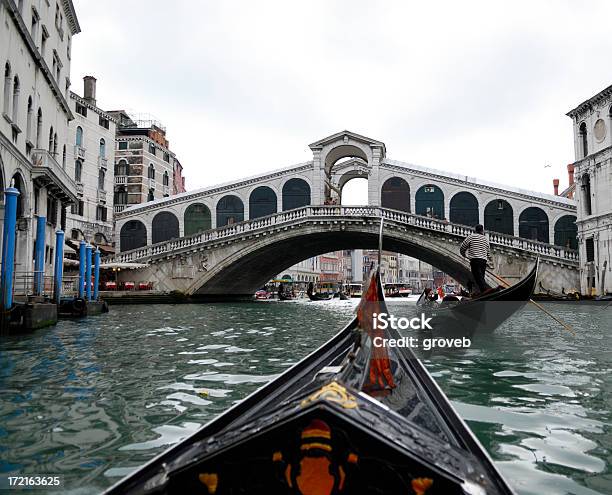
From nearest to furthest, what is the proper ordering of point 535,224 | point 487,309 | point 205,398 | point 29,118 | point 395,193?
1. point 205,398
2. point 487,309
3. point 29,118
4. point 535,224
5. point 395,193

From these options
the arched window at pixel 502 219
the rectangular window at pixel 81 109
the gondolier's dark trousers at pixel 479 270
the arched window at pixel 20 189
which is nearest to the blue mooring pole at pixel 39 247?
the arched window at pixel 20 189

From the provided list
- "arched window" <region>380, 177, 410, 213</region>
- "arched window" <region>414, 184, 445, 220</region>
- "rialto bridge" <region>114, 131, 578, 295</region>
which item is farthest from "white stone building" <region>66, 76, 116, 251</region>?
"arched window" <region>414, 184, 445, 220</region>

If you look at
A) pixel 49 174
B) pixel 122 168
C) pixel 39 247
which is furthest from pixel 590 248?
pixel 122 168

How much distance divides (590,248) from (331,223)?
293 inches

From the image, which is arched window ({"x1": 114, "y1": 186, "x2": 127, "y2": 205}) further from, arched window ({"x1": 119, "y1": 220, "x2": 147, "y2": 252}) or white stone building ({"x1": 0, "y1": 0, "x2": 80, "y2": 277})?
white stone building ({"x1": 0, "y1": 0, "x2": 80, "y2": 277})

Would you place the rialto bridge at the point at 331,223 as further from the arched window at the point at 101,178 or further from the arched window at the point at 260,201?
the arched window at the point at 101,178

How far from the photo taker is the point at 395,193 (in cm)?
1833

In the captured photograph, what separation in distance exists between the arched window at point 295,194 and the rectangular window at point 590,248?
29.1 ft

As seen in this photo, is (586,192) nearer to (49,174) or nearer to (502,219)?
(502,219)

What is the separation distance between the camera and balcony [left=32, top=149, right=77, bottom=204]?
981cm

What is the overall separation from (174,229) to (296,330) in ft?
42.3

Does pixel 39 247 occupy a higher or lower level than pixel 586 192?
lower

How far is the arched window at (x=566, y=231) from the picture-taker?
1691 centimetres

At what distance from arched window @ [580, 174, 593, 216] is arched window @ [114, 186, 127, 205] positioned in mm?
16923
